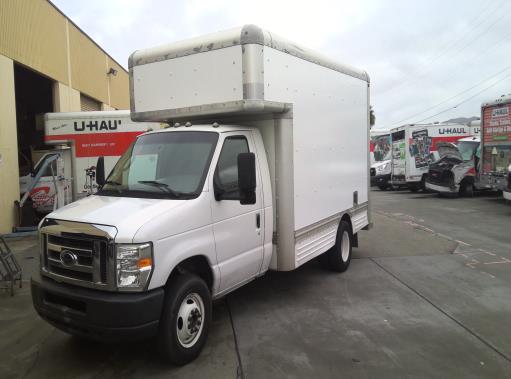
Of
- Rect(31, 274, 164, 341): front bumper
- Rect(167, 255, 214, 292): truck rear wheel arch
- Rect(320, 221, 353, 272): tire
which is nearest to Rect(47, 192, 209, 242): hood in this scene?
Rect(167, 255, 214, 292): truck rear wheel arch

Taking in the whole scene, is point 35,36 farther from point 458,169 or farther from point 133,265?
point 458,169

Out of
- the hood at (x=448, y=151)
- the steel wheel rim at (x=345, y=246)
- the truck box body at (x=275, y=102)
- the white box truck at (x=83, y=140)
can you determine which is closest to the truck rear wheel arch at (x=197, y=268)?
the truck box body at (x=275, y=102)

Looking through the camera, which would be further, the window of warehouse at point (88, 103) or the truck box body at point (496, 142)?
the window of warehouse at point (88, 103)

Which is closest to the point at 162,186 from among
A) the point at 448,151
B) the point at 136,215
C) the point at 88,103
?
the point at 136,215

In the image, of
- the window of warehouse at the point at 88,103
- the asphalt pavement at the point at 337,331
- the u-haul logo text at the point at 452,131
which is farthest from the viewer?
the u-haul logo text at the point at 452,131

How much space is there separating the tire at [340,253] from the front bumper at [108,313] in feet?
12.4

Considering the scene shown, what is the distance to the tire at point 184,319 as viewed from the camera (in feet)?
12.4

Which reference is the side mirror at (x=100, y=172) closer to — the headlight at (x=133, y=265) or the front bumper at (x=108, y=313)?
the front bumper at (x=108, y=313)

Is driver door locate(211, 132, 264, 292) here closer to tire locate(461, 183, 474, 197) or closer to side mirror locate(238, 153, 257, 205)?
side mirror locate(238, 153, 257, 205)

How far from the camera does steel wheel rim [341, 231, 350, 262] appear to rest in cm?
702

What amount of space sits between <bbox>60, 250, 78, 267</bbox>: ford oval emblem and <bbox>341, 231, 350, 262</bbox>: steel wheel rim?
4.44 meters

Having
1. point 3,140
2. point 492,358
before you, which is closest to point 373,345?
point 492,358

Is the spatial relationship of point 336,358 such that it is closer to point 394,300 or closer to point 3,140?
point 394,300

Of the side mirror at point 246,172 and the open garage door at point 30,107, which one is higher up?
the open garage door at point 30,107
